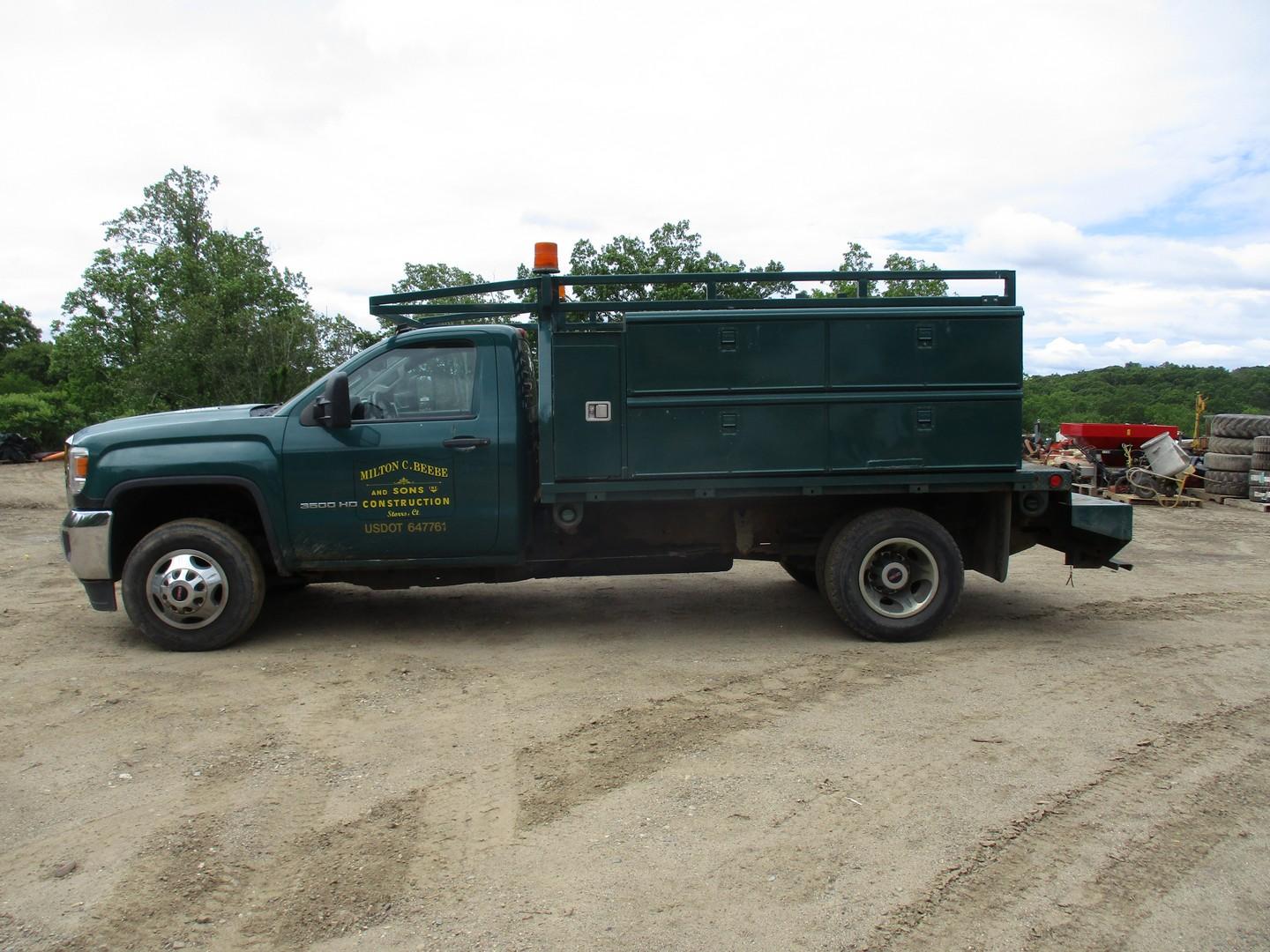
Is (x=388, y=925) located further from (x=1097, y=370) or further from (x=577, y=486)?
(x=1097, y=370)

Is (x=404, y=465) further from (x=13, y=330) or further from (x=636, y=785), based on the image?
(x=13, y=330)

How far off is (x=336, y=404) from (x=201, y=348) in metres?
31.9

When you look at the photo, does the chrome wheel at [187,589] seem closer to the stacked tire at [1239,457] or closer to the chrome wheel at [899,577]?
the chrome wheel at [899,577]

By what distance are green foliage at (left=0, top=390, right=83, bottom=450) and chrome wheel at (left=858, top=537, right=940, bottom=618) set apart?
37272mm

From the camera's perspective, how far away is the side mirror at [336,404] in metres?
6.04

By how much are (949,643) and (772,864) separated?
11.5 ft

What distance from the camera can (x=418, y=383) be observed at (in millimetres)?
6340

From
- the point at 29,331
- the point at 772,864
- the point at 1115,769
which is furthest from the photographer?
the point at 29,331

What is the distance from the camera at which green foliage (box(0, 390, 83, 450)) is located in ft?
117

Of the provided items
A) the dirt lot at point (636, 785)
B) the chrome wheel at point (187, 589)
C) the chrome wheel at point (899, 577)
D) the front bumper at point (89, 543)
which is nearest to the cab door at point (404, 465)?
the chrome wheel at point (187, 589)

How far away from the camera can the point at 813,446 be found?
6.20m

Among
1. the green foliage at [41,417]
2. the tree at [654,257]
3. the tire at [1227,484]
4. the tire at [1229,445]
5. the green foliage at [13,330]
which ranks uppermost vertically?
the green foliage at [13,330]

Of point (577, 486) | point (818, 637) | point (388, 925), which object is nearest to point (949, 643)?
point (818, 637)

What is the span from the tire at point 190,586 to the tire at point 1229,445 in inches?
651
